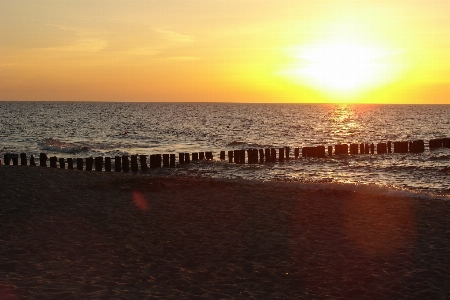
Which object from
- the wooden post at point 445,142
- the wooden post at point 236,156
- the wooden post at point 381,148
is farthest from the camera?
the wooden post at point 445,142

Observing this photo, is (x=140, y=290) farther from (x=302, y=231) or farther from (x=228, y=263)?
(x=302, y=231)

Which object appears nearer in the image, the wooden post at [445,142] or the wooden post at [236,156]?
the wooden post at [236,156]

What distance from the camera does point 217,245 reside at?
34.4ft

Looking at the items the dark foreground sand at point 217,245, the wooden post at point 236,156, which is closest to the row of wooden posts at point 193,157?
the wooden post at point 236,156

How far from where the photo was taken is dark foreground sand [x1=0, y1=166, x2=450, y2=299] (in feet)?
26.5

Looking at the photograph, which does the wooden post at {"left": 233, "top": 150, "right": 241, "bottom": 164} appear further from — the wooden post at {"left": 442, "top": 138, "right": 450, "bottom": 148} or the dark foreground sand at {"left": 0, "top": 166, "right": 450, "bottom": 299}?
the wooden post at {"left": 442, "top": 138, "right": 450, "bottom": 148}

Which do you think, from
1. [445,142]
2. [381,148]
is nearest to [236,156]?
[381,148]

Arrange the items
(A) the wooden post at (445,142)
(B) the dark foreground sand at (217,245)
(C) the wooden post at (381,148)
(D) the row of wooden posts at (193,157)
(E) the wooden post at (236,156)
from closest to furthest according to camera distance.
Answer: (B) the dark foreground sand at (217,245) < (D) the row of wooden posts at (193,157) < (E) the wooden post at (236,156) < (C) the wooden post at (381,148) < (A) the wooden post at (445,142)

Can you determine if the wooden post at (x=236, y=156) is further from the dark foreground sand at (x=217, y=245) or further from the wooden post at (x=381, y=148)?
the dark foreground sand at (x=217, y=245)

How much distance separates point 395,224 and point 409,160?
24.7m

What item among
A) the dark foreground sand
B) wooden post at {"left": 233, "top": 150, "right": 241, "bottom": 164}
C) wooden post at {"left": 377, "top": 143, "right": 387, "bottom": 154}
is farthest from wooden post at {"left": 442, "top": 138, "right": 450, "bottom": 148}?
the dark foreground sand

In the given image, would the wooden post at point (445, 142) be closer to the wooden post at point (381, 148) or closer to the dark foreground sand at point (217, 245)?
the wooden post at point (381, 148)

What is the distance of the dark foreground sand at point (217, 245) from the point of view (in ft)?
26.5

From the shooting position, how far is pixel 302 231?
11727 mm
